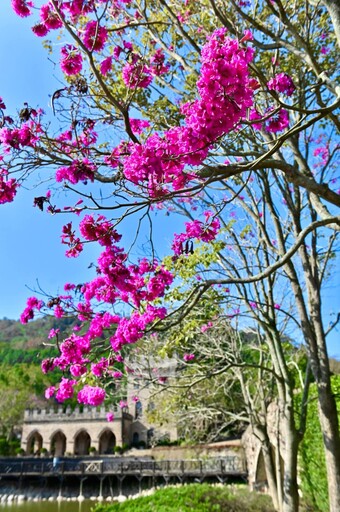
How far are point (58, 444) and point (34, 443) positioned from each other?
2.91 meters

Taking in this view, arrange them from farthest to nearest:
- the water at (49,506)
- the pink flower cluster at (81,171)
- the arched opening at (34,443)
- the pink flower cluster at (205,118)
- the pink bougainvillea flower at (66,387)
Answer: the arched opening at (34,443)
the water at (49,506)
the pink bougainvillea flower at (66,387)
the pink flower cluster at (81,171)
the pink flower cluster at (205,118)

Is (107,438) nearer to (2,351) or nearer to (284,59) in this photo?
(284,59)

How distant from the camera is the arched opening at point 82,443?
1475 inches

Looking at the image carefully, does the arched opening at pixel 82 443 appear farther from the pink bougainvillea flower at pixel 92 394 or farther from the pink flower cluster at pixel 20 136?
the pink flower cluster at pixel 20 136

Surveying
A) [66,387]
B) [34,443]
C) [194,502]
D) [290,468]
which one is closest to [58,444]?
[34,443]

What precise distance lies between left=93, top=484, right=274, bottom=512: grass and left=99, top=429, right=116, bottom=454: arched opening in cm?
2835

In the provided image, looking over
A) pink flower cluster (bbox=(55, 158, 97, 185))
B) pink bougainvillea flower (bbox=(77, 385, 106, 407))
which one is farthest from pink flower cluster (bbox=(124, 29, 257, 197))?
pink bougainvillea flower (bbox=(77, 385, 106, 407))

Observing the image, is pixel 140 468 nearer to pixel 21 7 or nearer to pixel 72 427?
pixel 72 427

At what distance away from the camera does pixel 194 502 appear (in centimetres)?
834

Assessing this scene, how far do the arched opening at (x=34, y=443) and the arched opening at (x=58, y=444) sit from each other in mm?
1140

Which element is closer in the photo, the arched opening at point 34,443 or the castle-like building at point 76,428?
the castle-like building at point 76,428

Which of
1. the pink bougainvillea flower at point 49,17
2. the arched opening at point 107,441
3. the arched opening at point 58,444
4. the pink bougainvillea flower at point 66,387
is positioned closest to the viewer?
the pink bougainvillea flower at point 49,17

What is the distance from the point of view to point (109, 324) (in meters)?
4.96

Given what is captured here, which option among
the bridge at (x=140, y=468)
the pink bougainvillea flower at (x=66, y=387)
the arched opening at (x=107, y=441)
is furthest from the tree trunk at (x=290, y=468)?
the arched opening at (x=107, y=441)
